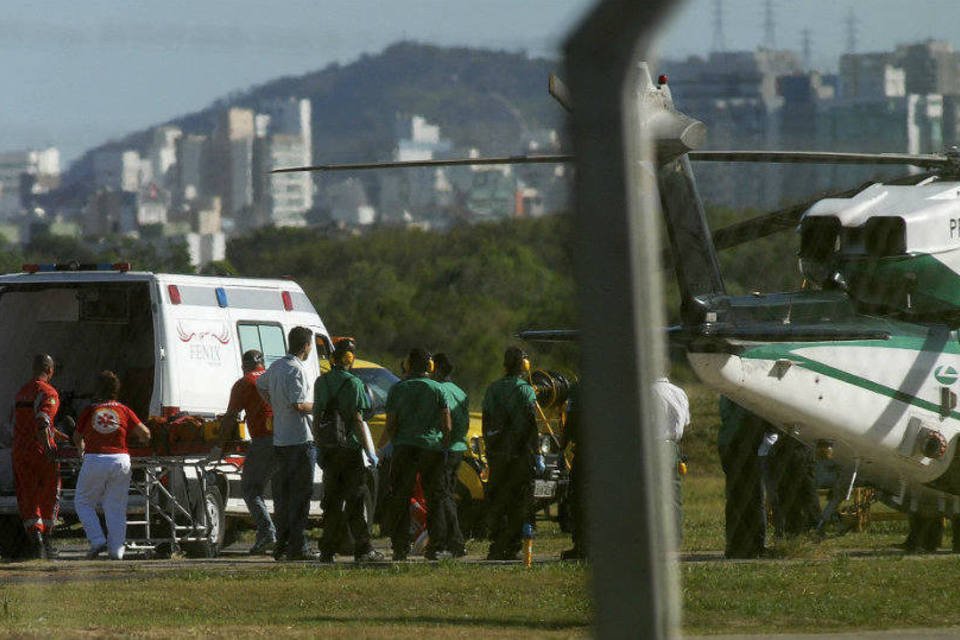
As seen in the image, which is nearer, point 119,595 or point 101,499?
point 119,595

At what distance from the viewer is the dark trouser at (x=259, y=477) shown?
45.2 ft

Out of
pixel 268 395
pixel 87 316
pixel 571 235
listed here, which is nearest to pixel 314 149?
pixel 268 395

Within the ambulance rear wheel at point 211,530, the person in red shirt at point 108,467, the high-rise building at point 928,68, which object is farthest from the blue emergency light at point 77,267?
the high-rise building at point 928,68

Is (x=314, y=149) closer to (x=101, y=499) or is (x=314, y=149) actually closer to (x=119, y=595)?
(x=101, y=499)

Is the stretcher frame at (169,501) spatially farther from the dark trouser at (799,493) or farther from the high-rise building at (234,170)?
the dark trouser at (799,493)

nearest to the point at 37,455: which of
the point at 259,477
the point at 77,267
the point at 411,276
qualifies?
the point at 259,477

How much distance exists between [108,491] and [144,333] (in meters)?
2.55

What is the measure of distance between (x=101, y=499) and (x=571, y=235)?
1110cm

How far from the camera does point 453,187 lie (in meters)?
11.5

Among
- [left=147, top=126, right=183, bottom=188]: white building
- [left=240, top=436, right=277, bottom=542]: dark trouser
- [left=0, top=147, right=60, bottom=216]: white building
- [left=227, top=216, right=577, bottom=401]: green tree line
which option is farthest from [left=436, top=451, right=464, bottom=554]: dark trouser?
[left=227, top=216, right=577, bottom=401]: green tree line

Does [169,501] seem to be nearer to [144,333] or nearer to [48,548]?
[48,548]

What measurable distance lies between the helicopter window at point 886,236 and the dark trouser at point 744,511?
1883mm

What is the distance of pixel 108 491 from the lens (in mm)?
13172

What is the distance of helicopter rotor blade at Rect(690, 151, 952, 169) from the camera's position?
12.6m
